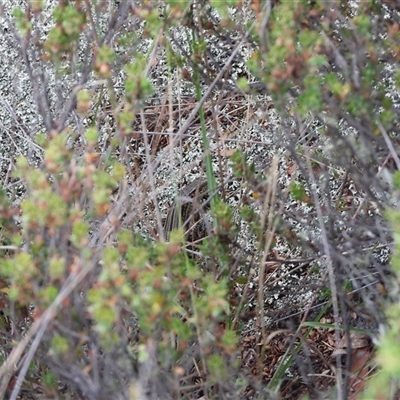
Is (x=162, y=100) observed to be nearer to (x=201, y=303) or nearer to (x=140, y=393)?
(x=201, y=303)

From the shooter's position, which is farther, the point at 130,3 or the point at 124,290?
the point at 130,3

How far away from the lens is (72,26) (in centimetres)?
154

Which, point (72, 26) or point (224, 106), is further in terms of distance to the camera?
point (224, 106)

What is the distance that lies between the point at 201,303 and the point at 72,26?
2.32 feet

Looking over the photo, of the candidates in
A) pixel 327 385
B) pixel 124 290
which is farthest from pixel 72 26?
pixel 327 385

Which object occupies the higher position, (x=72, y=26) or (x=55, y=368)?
(x=72, y=26)

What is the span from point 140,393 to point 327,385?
3.39 ft

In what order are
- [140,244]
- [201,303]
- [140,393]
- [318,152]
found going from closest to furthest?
[140,393] → [201,303] → [140,244] → [318,152]

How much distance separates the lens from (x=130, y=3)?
176 cm

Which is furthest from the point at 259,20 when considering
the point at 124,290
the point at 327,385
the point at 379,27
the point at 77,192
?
the point at 327,385

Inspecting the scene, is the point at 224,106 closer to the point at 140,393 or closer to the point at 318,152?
the point at 318,152

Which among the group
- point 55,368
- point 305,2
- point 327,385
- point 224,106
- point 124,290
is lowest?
point 327,385

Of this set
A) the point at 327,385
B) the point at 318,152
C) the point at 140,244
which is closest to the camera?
the point at 140,244

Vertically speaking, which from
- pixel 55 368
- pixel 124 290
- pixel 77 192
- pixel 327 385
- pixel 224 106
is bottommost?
pixel 327 385
